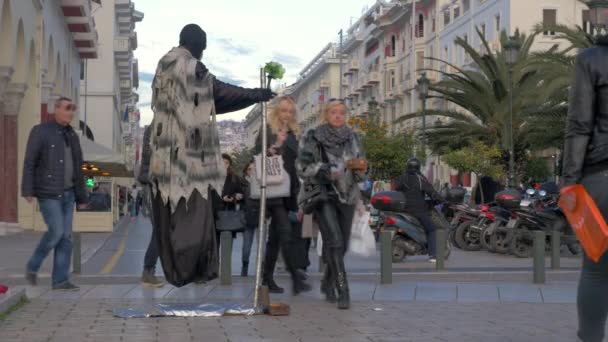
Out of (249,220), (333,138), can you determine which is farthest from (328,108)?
(249,220)

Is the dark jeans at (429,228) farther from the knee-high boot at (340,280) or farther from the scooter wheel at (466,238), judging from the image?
the knee-high boot at (340,280)

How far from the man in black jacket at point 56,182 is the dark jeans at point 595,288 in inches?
232

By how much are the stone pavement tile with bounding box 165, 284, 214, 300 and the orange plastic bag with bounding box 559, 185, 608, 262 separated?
17.5 ft

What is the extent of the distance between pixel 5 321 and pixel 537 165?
40.1m

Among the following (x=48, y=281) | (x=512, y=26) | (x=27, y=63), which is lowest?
(x=48, y=281)

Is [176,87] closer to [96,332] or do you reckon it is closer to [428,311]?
[96,332]

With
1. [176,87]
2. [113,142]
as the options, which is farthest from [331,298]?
[113,142]

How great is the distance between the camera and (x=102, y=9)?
7812cm

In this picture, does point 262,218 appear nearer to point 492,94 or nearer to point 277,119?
point 277,119

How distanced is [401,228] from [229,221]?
9.48 metres

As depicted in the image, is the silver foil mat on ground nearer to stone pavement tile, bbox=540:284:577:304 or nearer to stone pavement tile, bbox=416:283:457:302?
stone pavement tile, bbox=416:283:457:302

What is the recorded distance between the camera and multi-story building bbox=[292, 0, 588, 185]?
6106cm

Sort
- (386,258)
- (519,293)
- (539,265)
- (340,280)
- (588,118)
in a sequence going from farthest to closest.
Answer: (539,265) → (386,258) → (519,293) → (340,280) → (588,118)

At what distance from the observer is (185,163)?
823 centimetres
